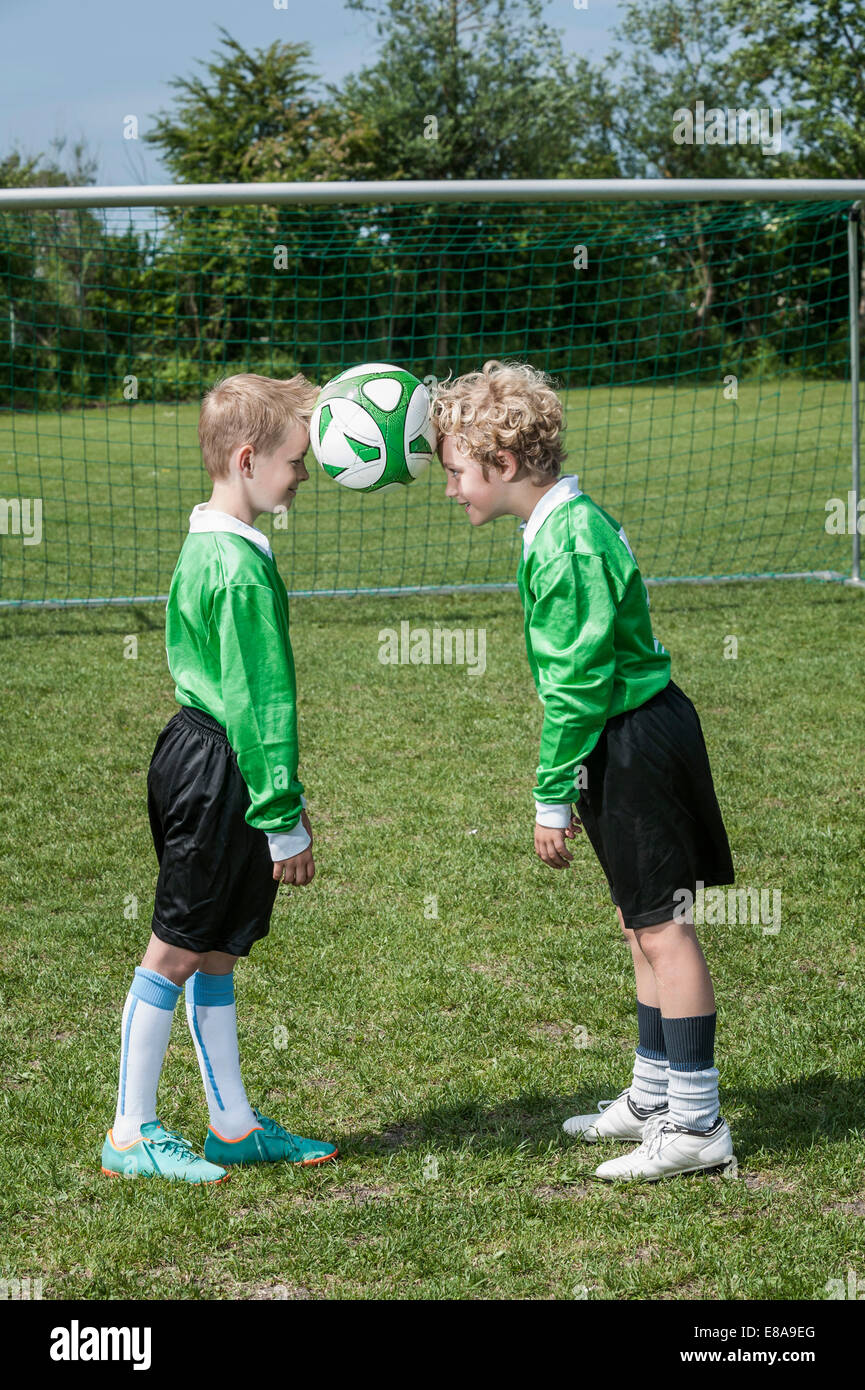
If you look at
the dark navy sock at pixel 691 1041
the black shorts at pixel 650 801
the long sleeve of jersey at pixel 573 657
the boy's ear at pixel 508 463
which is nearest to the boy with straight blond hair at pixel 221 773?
the boy's ear at pixel 508 463

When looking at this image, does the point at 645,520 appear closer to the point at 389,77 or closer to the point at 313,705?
the point at 313,705

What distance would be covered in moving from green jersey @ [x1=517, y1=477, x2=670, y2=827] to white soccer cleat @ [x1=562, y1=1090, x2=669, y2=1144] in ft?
2.42

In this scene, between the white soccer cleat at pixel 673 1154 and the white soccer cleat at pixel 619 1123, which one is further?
the white soccer cleat at pixel 619 1123

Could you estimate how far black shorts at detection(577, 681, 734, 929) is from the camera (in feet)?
8.44

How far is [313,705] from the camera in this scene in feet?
20.9

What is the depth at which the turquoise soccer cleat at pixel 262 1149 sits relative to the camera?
274 cm

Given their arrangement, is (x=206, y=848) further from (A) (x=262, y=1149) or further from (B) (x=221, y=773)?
(A) (x=262, y=1149)

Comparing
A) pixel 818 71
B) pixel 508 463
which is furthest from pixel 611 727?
pixel 818 71

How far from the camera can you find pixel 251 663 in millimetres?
2406

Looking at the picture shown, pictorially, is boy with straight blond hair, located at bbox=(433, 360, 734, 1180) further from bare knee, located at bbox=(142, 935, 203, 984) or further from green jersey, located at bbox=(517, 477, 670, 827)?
bare knee, located at bbox=(142, 935, 203, 984)

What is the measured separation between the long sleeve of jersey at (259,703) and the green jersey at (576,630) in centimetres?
50

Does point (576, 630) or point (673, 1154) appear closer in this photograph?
point (576, 630)

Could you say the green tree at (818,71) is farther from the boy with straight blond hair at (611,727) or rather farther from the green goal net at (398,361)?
the boy with straight blond hair at (611,727)

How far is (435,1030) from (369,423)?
1619 millimetres
